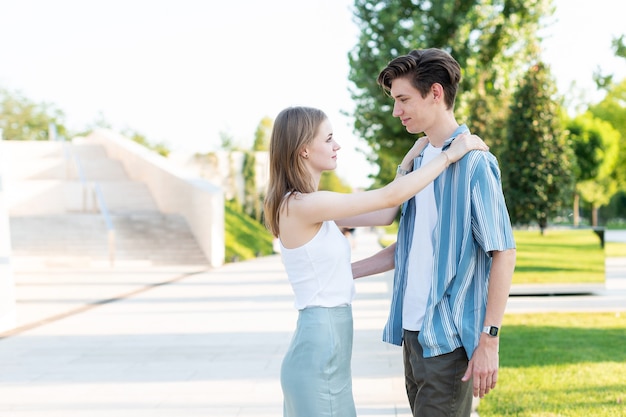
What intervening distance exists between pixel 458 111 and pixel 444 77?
1637cm

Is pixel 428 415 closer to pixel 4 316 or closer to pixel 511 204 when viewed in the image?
pixel 4 316

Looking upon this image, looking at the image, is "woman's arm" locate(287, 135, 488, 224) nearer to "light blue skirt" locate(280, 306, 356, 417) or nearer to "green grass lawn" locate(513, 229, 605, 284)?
"light blue skirt" locate(280, 306, 356, 417)

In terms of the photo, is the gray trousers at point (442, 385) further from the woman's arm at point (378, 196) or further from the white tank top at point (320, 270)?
the woman's arm at point (378, 196)

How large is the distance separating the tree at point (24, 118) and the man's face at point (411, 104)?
57.1m

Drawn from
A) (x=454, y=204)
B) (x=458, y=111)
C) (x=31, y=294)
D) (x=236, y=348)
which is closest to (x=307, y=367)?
(x=454, y=204)

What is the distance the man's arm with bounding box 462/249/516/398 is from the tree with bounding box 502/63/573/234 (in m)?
13.0

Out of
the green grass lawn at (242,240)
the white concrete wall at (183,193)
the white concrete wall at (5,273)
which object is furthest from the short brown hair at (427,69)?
the green grass lawn at (242,240)

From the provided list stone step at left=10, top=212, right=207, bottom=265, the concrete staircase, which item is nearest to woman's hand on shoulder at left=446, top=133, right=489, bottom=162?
the concrete staircase

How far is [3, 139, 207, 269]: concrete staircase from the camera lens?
19.6m

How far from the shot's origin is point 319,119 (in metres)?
2.71

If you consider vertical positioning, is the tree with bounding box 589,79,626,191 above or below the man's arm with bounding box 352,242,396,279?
above

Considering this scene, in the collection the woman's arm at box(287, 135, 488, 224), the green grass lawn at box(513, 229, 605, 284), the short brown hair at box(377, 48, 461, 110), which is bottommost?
the green grass lawn at box(513, 229, 605, 284)

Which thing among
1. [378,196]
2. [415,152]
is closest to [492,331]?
[378,196]

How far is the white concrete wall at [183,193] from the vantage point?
783 inches
